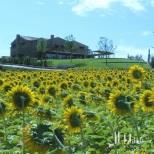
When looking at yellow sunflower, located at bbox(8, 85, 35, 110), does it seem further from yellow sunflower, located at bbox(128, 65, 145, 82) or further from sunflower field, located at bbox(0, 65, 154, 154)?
yellow sunflower, located at bbox(128, 65, 145, 82)

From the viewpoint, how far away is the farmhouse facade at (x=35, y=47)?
4797 inches

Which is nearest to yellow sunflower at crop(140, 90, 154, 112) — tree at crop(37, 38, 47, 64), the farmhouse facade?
tree at crop(37, 38, 47, 64)

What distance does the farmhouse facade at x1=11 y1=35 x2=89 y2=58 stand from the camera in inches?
4797

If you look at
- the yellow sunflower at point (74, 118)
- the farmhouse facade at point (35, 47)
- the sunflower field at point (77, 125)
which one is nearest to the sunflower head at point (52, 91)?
the sunflower field at point (77, 125)

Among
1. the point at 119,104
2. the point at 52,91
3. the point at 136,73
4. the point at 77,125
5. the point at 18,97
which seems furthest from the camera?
the point at 52,91

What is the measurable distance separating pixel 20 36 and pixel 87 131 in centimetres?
12228

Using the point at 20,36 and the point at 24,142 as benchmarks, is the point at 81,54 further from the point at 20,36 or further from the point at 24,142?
the point at 24,142

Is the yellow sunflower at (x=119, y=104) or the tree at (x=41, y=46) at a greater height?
the tree at (x=41, y=46)

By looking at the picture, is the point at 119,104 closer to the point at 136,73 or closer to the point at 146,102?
the point at 146,102

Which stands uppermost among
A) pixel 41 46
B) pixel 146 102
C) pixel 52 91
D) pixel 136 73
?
pixel 41 46

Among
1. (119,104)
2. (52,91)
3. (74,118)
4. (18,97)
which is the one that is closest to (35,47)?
(52,91)

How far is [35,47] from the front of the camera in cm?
11950

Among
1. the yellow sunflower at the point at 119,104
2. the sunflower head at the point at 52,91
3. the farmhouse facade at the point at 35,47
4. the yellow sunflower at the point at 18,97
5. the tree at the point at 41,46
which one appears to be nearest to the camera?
the yellow sunflower at the point at 119,104

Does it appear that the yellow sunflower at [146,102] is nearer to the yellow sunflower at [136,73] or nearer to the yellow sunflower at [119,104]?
the yellow sunflower at [119,104]
